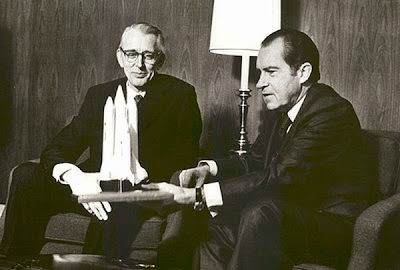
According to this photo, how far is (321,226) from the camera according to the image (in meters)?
2.12

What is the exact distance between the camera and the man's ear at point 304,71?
2.41m

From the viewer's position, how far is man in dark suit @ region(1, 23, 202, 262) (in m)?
2.59

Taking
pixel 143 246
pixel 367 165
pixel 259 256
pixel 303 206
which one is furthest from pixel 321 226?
pixel 143 246

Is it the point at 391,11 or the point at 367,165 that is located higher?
the point at 391,11

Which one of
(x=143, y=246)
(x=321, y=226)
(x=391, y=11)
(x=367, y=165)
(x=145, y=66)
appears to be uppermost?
(x=391, y=11)

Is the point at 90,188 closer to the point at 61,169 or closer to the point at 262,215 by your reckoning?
the point at 61,169

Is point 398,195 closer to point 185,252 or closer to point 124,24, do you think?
point 185,252

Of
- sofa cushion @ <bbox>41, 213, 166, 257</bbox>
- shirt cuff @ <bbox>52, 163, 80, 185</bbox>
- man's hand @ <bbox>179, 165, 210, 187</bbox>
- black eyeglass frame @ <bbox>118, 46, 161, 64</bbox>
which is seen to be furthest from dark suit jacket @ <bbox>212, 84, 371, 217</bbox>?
black eyeglass frame @ <bbox>118, 46, 161, 64</bbox>

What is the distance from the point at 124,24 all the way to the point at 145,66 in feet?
2.46

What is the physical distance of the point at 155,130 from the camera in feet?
9.00

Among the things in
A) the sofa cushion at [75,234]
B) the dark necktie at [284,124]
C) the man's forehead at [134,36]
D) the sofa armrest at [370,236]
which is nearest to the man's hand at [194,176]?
the sofa cushion at [75,234]

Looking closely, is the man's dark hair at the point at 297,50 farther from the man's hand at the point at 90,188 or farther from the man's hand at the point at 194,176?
the man's hand at the point at 90,188

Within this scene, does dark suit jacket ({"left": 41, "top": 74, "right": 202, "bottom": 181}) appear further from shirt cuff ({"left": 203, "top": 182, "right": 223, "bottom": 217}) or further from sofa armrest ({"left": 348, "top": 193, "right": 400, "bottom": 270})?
sofa armrest ({"left": 348, "top": 193, "right": 400, "bottom": 270})

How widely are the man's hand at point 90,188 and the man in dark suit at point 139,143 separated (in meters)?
0.13
